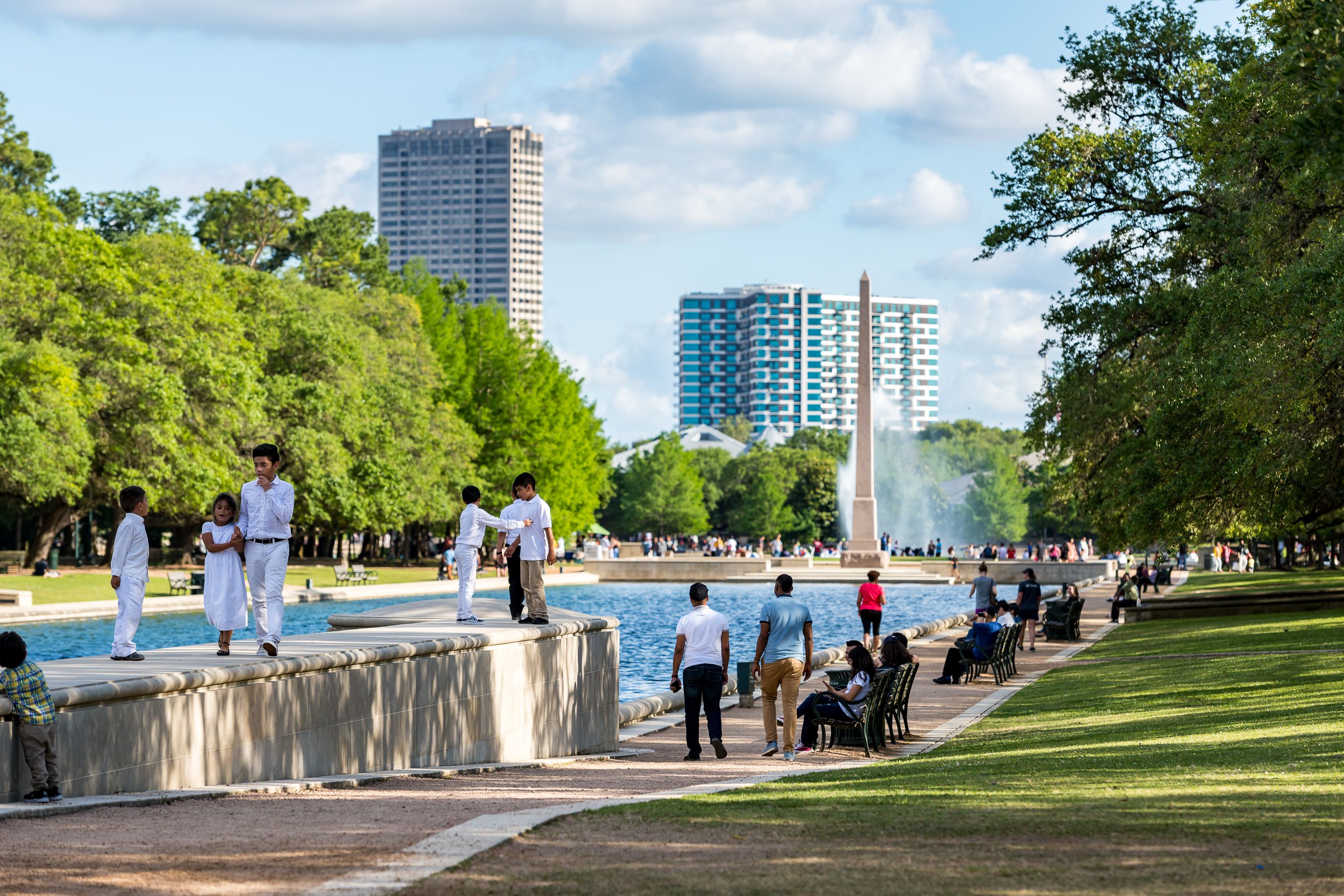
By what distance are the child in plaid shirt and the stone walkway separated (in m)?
0.36

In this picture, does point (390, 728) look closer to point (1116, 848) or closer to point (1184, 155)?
point (1116, 848)

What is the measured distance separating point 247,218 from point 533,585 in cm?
6108

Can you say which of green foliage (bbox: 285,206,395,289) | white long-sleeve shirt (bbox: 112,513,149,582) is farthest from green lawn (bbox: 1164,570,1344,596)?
green foliage (bbox: 285,206,395,289)

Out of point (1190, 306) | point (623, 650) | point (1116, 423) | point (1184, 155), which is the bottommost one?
point (623, 650)

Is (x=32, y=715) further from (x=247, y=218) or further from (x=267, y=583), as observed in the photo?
(x=247, y=218)

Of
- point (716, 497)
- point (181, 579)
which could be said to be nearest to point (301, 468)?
point (181, 579)

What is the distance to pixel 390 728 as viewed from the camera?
39.8 feet

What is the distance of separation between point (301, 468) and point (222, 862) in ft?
168

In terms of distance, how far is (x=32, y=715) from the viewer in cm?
838

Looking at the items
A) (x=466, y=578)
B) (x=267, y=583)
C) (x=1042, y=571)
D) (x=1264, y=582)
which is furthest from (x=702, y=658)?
(x=1042, y=571)

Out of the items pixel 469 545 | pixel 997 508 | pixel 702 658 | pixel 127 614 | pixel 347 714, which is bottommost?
pixel 347 714

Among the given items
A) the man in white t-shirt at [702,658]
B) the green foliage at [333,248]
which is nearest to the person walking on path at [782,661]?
the man in white t-shirt at [702,658]

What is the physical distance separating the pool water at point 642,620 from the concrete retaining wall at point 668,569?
196cm

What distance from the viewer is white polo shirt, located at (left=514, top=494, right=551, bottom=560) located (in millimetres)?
14703
